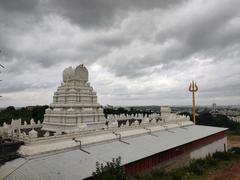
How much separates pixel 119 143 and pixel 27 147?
885 centimetres

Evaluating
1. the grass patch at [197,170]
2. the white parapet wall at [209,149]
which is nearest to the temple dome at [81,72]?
the grass patch at [197,170]

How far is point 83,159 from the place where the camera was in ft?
57.2

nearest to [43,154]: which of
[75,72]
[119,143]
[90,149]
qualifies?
→ [90,149]

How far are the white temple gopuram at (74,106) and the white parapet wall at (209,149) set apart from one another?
12609mm

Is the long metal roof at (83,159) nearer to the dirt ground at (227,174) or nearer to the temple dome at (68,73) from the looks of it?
the dirt ground at (227,174)

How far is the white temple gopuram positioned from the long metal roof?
166 inches

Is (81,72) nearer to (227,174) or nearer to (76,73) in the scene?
(76,73)

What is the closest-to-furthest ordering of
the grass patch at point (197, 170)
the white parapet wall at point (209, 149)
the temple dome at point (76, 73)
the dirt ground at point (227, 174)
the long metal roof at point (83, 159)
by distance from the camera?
the long metal roof at point (83, 159)
the grass patch at point (197, 170)
the dirt ground at point (227, 174)
the temple dome at point (76, 73)
the white parapet wall at point (209, 149)

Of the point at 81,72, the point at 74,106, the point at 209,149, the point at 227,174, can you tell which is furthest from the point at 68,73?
the point at 209,149

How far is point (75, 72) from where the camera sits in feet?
88.0

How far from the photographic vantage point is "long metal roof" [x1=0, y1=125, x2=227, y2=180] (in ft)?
47.6

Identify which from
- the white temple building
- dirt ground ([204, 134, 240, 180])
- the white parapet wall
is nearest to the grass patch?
dirt ground ([204, 134, 240, 180])

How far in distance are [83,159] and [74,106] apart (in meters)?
8.20

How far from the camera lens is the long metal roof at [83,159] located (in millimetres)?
14516
